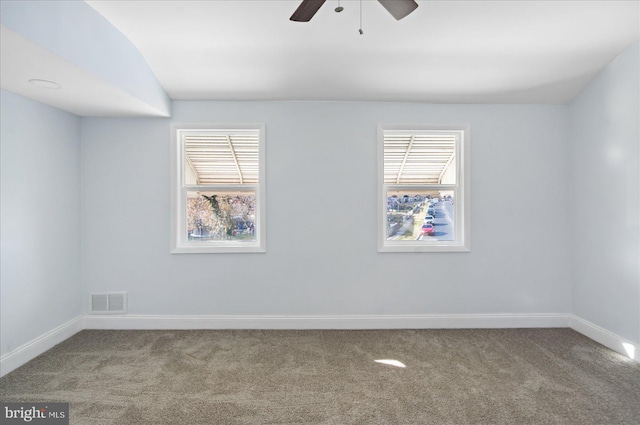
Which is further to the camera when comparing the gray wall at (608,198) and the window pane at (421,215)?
the window pane at (421,215)

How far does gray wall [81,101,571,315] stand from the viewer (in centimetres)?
366

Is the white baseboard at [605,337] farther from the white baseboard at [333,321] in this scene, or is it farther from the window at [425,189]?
the window at [425,189]

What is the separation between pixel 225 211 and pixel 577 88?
12.9 feet

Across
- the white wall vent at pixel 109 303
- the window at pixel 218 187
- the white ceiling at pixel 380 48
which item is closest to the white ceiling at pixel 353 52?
the white ceiling at pixel 380 48

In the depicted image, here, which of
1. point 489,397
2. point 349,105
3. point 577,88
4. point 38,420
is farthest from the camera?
point 349,105

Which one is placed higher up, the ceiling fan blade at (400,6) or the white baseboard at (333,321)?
the ceiling fan blade at (400,6)

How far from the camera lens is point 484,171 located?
12.2 ft

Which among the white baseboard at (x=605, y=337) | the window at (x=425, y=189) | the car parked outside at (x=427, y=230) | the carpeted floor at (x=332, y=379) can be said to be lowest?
the carpeted floor at (x=332, y=379)

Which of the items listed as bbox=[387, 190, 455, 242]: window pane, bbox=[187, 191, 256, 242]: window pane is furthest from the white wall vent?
bbox=[387, 190, 455, 242]: window pane

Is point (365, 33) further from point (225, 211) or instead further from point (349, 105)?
point (225, 211)

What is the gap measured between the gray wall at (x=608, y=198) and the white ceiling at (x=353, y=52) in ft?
0.81

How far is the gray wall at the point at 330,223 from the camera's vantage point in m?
3.66

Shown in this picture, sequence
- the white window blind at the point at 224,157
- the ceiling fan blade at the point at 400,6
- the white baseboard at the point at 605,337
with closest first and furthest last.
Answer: the ceiling fan blade at the point at 400,6
the white baseboard at the point at 605,337
the white window blind at the point at 224,157

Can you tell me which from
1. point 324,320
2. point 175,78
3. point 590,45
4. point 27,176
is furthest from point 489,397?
point 27,176
